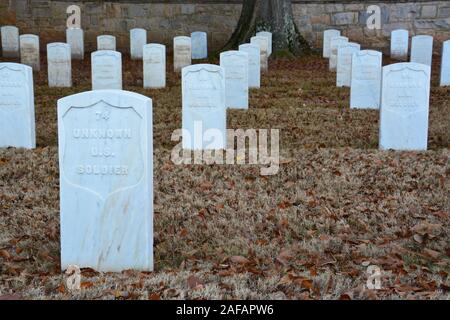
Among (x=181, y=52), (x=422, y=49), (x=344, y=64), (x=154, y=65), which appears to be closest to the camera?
(x=154, y=65)

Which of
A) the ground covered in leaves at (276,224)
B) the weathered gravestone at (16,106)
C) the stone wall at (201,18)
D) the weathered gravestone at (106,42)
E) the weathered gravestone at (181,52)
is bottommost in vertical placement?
the ground covered in leaves at (276,224)

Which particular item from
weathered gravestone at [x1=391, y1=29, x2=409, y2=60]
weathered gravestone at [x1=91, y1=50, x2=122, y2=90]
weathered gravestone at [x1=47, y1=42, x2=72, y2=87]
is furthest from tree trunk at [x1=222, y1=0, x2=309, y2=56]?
weathered gravestone at [x1=91, y1=50, x2=122, y2=90]

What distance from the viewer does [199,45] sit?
20359mm

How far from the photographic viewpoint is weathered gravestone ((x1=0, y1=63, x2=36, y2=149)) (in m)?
8.96

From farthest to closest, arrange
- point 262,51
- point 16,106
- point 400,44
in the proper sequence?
point 400,44 → point 262,51 → point 16,106

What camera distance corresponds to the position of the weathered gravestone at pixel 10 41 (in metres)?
20.7

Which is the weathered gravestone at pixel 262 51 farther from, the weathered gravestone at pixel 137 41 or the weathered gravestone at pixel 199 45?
the weathered gravestone at pixel 137 41

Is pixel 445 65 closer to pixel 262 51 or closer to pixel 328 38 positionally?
pixel 262 51

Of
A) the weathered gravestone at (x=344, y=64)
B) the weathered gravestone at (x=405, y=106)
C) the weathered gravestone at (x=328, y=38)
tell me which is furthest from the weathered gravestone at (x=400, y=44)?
the weathered gravestone at (x=405, y=106)

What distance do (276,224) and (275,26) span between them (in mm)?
13795

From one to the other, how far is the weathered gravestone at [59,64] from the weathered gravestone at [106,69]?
7.09 ft

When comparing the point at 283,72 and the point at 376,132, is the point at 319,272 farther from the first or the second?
the point at 283,72

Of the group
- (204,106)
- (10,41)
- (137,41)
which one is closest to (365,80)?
(204,106)
